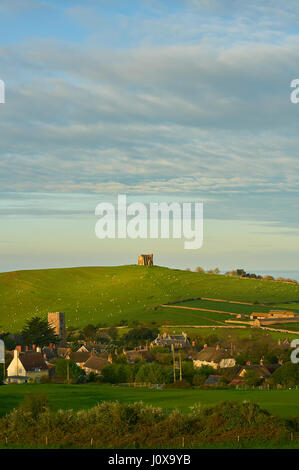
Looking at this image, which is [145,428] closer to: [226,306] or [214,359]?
[214,359]

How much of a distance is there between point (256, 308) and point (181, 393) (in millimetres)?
113686

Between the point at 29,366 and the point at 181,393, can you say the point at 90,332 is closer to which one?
the point at 29,366

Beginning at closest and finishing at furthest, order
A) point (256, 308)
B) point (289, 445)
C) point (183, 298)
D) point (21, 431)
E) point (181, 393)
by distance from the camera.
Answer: point (289, 445)
point (21, 431)
point (181, 393)
point (256, 308)
point (183, 298)

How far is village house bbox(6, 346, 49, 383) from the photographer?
8838 centimetres

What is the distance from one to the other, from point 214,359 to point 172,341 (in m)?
27.8

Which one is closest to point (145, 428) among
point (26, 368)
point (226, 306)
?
point (26, 368)

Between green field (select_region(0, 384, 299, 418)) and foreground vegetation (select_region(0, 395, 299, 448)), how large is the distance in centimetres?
633

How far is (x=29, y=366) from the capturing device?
297 feet

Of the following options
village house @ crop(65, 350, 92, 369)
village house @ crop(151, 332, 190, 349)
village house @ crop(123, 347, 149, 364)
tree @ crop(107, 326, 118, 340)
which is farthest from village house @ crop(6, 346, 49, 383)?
tree @ crop(107, 326, 118, 340)

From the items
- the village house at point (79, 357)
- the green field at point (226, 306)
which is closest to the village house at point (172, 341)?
the village house at point (79, 357)

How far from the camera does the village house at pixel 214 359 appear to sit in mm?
101312

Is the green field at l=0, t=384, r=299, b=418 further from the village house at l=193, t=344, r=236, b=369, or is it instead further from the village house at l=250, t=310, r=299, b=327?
the village house at l=250, t=310, r=299, b=327

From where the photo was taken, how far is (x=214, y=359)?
337 feet

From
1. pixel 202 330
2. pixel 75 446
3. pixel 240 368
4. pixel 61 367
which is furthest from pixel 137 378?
pixel 202 330
